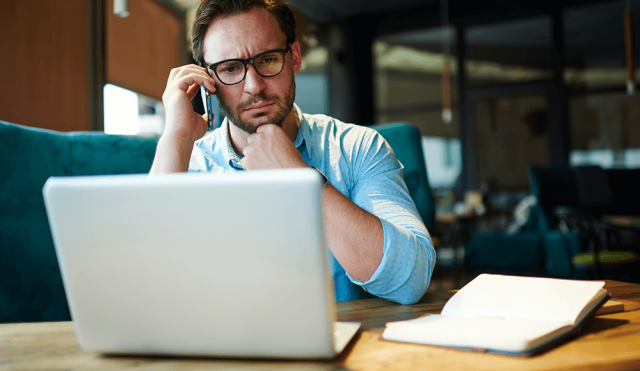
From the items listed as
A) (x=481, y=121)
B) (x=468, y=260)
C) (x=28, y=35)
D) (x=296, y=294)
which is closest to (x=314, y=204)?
(x=296, y=294)

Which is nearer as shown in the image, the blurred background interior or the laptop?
the laptop

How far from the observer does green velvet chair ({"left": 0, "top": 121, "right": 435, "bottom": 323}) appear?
1.23 m

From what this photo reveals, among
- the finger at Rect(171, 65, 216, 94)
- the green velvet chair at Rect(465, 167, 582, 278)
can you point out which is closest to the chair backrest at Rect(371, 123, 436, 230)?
the finger at Rect(171, 65, 216, 94)

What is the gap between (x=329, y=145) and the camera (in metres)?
1.31

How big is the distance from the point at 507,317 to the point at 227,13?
1.02 m

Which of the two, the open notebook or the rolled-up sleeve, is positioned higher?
the rolled-up sleeve

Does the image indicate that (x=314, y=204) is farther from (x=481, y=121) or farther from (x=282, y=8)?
(x=481, y=121)

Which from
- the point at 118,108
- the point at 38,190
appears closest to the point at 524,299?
the point at 38,190

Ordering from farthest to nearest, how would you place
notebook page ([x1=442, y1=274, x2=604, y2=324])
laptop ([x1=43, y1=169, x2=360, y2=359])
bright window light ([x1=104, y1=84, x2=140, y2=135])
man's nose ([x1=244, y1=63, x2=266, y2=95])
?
1. bright window light ([x1=104, y1=84, x2=140, y2=135])
2. man's nose ([x1=244, y1=63, x2=266, y2=95])
3. notebook page ([x1=442, y1=274, x2=604, y2=324])
4. laptop ([x1=43, y1=169, x2=360, y2=359])

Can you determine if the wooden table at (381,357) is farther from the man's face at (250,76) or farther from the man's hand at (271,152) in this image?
the man's face at (250,76)

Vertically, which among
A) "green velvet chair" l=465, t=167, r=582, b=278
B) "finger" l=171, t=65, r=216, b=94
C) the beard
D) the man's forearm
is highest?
"finger" l=171, t=65, r=216, b=94

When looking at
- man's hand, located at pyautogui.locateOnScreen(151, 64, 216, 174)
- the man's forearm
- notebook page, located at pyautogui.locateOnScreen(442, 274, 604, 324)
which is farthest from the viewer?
man's hand, located at pyautogui.locateOnScreen(151, 64, 216, 174)

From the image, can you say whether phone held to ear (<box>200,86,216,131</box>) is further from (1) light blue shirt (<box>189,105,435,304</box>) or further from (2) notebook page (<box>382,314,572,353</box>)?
(2) notebook page (<box>382,314,572,353</box>)

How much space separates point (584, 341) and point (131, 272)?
1.84ft
